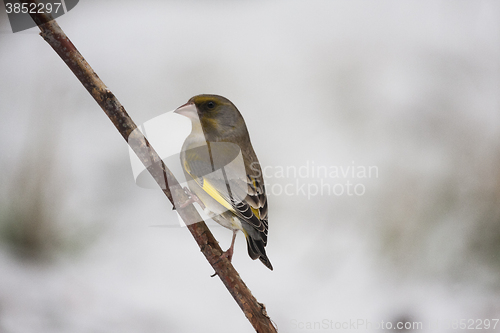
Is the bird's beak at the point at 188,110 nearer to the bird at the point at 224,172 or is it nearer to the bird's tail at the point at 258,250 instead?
the bird at the point at 224,172

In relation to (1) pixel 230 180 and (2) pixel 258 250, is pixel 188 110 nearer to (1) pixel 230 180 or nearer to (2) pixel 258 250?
(1) pixel 230 180

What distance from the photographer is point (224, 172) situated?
35.7 inches

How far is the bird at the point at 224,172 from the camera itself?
33.5 inches

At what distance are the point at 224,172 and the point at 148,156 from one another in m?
0.19

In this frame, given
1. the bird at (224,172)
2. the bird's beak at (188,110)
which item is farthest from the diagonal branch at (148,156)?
the bird's beak at (188,110)

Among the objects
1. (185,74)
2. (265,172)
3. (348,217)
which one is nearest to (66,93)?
(185,74)

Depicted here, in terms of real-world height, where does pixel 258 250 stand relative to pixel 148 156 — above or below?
below

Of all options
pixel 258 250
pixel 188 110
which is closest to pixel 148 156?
pixel 188 110

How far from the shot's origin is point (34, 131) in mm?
1133

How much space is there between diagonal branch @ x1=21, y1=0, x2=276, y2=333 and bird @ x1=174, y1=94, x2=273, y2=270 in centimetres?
3

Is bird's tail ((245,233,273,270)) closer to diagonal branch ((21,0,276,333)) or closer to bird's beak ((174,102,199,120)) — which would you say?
diagonal branch ((21,0,276,333))

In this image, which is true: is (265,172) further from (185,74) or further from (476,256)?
(476,256)

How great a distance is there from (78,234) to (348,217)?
2.61 ft

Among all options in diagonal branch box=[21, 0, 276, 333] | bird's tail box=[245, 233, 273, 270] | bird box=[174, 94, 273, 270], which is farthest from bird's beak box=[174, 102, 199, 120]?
bird's tail box=[245, 233, 273, 270]
